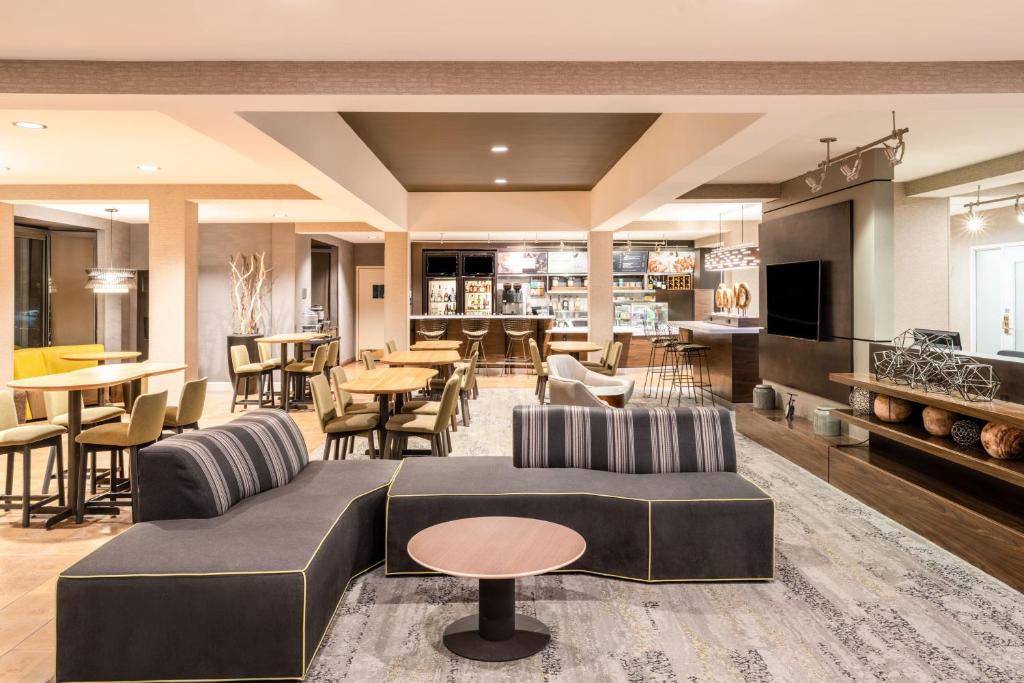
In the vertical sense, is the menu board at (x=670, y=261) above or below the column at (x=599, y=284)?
above

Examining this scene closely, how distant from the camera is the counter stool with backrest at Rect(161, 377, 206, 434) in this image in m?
5.01

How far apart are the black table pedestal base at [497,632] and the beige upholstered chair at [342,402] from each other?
9.40ft

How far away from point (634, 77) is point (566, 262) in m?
10.7

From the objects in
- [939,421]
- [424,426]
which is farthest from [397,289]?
[939,421]

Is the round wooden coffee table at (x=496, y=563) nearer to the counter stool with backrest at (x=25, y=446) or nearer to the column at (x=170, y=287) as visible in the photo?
the counter stool with backrest at (x=25, y=446)

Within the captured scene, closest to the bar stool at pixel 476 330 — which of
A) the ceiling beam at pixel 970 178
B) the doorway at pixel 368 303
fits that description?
the doorway at pixel 368 303

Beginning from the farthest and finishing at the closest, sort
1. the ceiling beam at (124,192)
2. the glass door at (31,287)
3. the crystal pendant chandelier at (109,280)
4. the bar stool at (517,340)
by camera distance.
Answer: the bar stool at (517,340), the glass door at (31,287), the crystal pendant chandelier at (109,280), the ceiling beam at (124,192)

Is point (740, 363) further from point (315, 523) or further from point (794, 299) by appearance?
point (315, 523)

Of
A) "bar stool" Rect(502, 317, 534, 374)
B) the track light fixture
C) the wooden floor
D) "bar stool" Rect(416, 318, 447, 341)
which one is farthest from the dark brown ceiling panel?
the wooden floor

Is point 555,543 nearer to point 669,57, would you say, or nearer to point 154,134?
point 669,57

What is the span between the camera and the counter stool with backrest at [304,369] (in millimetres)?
8664

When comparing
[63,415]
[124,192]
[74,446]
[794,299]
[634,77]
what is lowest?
[74,446]

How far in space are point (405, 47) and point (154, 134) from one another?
3.28 m

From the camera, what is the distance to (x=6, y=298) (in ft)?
25.9
